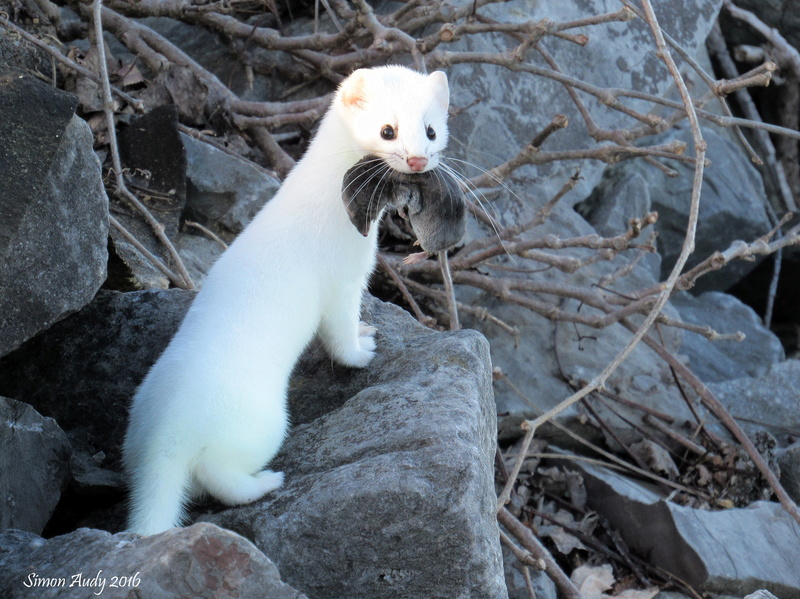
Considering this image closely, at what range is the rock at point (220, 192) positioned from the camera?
4.66m

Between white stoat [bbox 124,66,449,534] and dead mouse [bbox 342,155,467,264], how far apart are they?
0.06 metres

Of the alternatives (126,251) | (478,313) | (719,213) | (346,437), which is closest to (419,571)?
(346,437)

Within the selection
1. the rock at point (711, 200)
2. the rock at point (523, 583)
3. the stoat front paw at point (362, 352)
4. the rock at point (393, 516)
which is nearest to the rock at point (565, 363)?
the rock at point (523, 583)

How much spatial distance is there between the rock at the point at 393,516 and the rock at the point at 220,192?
7.18 feet

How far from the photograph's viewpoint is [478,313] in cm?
503

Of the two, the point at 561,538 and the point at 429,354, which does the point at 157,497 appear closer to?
the point at 429,354

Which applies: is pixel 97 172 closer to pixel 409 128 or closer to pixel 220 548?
pixel 409 128

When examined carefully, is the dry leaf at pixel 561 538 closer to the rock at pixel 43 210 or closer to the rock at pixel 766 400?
the rock at pixel 766 400

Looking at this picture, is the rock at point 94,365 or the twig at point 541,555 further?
the twig at point 541,555

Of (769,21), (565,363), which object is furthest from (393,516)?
(769,21)

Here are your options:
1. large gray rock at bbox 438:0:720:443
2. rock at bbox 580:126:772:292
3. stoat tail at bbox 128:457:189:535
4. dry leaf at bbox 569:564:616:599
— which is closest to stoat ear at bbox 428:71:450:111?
stoat tail at bbox 128:457:189:535

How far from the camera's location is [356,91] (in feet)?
10.8

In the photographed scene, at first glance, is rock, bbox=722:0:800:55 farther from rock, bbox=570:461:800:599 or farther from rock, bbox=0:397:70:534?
rock, bbox=0:397:70:534

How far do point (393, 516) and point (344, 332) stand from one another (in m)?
0.97
